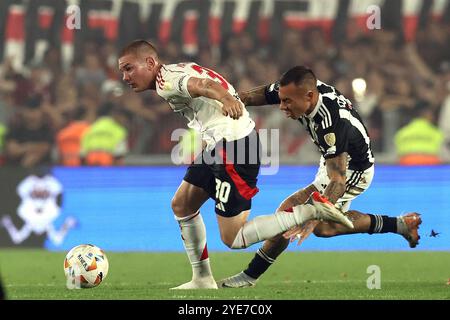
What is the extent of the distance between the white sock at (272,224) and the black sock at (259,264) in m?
0.76

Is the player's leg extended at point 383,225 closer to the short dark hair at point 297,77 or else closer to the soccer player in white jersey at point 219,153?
the soccer player in white jersey at point 219,153

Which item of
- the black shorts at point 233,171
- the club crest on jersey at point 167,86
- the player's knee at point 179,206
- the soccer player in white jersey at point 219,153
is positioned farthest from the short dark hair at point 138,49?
the player's knee at point 179,206

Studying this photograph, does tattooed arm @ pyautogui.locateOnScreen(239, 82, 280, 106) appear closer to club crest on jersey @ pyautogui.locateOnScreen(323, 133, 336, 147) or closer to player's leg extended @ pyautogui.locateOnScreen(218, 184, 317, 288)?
club crest on jersey @ pyautogui.locateOnScreen(323, 133, 336, 147)

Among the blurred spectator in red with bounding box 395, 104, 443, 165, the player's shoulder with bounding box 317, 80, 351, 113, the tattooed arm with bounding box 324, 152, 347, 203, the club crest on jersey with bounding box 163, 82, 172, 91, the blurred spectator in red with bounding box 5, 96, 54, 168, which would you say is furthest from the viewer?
the blurred spectator in red with bounding box 5, 96, 54, 168

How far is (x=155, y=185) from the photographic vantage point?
14.6 metres

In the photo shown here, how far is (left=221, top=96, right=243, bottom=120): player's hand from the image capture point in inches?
323

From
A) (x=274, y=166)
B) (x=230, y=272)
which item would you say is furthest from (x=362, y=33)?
(x=230, y=272)

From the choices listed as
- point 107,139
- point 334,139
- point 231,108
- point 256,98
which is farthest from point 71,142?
point 231,108

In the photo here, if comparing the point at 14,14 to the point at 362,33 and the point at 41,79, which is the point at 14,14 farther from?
the point at 362,33

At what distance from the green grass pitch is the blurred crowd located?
1.65 metres

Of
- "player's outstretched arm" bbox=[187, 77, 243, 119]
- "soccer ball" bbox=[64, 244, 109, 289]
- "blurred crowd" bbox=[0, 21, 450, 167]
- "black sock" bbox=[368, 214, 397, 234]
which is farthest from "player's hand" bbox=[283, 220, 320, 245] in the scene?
"blurred crowd" bbox=[0, 21, 450, 167]

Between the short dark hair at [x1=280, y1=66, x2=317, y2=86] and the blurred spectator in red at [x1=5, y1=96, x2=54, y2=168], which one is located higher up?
the short dark hair at [x1=280, y1=66, x2=317, y2=86]

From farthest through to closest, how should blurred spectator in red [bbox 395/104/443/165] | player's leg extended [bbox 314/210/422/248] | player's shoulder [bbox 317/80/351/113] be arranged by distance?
blurred spectator in red [bbox 395/104/443/165] → player's leg extended [bbox 314/210/422/248] → player's shoulder [bbox 317/80/351/113]

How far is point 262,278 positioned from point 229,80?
5.21 meters
